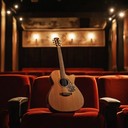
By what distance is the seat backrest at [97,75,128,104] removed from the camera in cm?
311

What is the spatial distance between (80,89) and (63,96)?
0.56 m

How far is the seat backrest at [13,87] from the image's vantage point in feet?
9.98

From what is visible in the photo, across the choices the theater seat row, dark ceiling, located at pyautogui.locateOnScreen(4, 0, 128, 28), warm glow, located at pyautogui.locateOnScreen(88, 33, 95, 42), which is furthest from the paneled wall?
the theater seat row

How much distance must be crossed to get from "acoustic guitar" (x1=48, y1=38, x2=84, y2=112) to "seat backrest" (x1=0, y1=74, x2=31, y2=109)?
0.47m

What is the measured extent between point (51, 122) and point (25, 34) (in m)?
12.3


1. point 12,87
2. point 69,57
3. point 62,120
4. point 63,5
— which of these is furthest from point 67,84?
point 69,57

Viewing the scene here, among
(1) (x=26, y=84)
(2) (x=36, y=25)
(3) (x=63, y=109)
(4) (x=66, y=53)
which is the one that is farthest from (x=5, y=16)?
(3) (x=63, y=109)

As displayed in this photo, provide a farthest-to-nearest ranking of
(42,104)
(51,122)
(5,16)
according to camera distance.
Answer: (5,16), (42,104), (51,122)

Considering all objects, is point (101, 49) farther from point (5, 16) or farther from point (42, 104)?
point (42, 104)

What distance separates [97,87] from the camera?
3.14 metres

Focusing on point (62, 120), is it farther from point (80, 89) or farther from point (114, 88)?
point (114, 88)

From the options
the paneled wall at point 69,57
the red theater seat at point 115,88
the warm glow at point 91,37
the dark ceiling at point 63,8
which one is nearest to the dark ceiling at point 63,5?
the dark ceiling at point 63,8

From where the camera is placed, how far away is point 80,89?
3.03 meters

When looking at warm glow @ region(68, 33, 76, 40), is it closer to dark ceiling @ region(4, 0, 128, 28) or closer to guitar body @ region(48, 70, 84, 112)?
dark ceiling @ region(4, 0, 128, 28)
